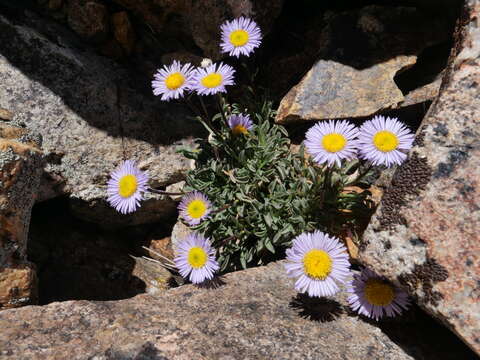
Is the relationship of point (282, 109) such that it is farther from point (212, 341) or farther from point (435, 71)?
point (212, 341)

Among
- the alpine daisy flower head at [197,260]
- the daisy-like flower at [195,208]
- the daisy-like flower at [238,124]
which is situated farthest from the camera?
the daisy-like flower at [238,124]

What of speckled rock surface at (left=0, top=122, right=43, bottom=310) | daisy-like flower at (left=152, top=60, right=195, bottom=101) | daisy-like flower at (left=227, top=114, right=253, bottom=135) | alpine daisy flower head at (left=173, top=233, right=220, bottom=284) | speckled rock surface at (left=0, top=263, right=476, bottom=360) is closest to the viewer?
speckled rock surface at (left=0, top=263, right=476, bottom=360)

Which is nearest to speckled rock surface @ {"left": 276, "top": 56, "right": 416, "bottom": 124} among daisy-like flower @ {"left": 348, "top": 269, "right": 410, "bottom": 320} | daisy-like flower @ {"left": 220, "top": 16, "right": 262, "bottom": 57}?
daisy-like flower @ {"left": 220, "top": 16, "right": 262, "bottom": 57}

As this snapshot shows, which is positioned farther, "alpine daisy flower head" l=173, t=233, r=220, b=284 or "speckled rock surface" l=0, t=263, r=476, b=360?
"alpine daisy flower head" l=173, t=233, r=220, b=284

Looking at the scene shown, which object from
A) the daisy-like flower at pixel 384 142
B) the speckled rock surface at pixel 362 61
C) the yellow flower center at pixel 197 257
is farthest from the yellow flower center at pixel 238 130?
the daisy-like flower at pixel 384 142

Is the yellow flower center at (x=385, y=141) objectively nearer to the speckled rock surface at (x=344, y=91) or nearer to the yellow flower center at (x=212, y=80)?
the speckled rock surface at (x=344, y=91)

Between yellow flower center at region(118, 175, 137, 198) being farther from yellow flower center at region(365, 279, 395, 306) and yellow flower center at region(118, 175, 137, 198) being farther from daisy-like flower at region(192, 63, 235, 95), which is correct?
yellow flower center at region(365, 279, 395, 306)

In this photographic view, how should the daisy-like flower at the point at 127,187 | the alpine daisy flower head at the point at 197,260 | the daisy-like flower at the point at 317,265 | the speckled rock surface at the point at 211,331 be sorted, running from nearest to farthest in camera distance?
the speckled rock surface at the point at 211,331
the daisy-like flower at the point at 317,265
the alpine daisy flower head at the point at 197,260
the daisy-like flower at the point at 127,187
